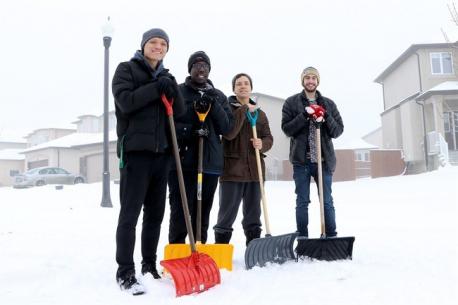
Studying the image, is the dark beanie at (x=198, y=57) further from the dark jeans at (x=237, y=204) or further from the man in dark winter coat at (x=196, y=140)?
the dark jeans at (x=237, y=204)

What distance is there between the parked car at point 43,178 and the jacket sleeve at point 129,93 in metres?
21.7

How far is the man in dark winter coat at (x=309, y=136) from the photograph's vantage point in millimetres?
4312

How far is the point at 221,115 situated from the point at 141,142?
0.91 metres

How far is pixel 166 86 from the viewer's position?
10.6ft

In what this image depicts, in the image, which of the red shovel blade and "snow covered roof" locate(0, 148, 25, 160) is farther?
"snow covered roof" locate(0, 148, 25, 160)

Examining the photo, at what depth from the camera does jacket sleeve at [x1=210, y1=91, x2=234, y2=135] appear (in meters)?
3.78

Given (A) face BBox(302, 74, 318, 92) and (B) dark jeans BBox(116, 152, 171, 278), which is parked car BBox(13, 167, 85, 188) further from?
(B) dark jeans BBox(116, 152, 171, 278)

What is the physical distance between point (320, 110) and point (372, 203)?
236 inches

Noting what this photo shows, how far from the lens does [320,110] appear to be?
4.26 metres

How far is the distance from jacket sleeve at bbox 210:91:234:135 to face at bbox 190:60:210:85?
22 centimetres

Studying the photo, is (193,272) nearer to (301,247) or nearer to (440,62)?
(301,247)

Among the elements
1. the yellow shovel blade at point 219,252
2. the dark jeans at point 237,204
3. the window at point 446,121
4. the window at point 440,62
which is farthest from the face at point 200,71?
the window at point 440,62

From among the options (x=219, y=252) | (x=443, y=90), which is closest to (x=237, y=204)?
(x=219, y=252)

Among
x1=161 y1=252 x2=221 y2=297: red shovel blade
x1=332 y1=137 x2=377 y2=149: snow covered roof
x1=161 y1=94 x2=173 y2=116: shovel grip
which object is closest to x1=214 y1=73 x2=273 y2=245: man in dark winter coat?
x1=161 y1=252 x2=221 y2=297: red shovel blade
